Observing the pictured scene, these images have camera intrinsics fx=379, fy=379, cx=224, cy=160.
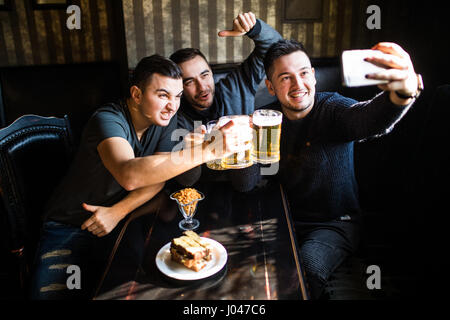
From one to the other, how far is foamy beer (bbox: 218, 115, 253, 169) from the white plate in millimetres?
439

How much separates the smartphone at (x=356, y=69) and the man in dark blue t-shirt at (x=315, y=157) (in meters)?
0.55

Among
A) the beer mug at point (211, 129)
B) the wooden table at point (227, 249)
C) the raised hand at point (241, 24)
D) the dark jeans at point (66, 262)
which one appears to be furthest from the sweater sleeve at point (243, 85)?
the dark jeans at point (66, 262)

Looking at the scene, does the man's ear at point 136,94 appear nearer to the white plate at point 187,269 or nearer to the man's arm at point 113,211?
the man's arm at point 113,211

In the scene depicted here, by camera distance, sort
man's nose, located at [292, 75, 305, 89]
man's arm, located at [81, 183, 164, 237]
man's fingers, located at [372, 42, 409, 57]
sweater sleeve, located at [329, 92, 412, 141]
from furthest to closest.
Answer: man's nose, located at [292, 75, 305, 89]
man's arm, located at [81, 183, 164, 237]
sweater sleeve, located at [329, 92, 412, 141]
man's fingers, located at [372, 42, 409, 57]

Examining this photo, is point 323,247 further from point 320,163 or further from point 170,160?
point 170,160

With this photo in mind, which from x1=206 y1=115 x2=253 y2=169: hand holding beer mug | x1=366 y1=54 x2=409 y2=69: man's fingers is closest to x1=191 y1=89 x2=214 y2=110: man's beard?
x1=206 y1=115 x2=253 y2=169: hand holding beer mug

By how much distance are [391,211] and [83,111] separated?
2.47 metres

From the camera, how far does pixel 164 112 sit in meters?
1.86

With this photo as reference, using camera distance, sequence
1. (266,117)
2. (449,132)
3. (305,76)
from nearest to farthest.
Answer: (266,117) < (449,132) < (305,76)

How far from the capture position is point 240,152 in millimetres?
1585

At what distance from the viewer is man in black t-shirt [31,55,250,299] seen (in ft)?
5.05

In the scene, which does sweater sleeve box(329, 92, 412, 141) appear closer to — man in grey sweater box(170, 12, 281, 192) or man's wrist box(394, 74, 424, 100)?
man's wrist box(394, 74, 424, 100)

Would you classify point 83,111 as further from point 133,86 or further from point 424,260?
point 424,260
